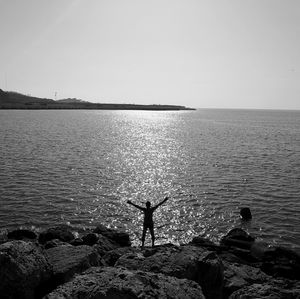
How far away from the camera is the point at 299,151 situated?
68.2 metres

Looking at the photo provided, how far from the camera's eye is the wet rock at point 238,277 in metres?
13.0

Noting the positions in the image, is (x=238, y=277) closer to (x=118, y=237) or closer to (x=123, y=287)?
(x=123, y=287)

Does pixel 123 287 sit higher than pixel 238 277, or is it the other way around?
pixel 123 287

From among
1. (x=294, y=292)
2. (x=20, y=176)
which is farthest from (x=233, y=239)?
(x=20, y=176)

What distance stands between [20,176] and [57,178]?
444 centimetres

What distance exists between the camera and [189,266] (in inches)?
484

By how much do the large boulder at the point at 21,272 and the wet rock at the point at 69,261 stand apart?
19.3 inches

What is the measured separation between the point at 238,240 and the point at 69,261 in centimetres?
1361

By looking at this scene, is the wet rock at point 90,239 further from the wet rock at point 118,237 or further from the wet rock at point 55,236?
the wet rock at point 55,236

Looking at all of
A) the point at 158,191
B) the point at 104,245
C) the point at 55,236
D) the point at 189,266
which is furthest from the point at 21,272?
the point at 158,191

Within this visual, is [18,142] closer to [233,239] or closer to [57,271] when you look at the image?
[233,239]

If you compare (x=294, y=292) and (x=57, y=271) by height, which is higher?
(x=294, y=292)

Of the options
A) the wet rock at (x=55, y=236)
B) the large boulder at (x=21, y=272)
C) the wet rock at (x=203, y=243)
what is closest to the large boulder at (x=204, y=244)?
the wet rock at (x=203, y=243)

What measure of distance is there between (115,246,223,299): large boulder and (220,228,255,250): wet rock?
33.5 feet
